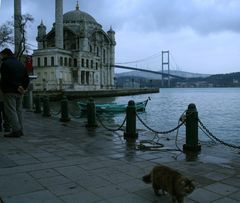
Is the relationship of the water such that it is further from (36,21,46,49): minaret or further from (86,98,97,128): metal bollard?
(36,21,46,49): minaret

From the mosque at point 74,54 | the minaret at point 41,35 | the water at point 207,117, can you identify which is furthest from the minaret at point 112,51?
the water at point 207,117

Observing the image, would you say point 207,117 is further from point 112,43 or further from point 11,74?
point 112,43

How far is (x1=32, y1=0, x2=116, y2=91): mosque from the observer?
7600 centimetres

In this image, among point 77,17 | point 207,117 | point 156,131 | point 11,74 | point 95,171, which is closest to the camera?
point 95,171

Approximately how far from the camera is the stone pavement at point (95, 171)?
4.77 meters

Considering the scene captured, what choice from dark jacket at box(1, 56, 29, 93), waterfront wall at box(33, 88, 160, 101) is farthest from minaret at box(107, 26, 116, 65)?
dark jacket at box(1, 56, 29, 93)

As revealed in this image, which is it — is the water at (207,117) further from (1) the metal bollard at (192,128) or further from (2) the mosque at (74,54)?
(2) the mosque at (74,54)

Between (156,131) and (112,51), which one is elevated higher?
(112,51)

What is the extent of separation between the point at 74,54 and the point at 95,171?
81.4m

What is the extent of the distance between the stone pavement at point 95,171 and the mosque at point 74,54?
192 feet

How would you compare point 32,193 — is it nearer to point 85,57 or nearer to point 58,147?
point 58,147

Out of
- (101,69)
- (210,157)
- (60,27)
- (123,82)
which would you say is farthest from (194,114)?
(123,82)

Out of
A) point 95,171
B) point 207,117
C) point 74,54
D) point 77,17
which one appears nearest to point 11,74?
point 95,171

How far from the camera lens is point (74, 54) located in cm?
8588
